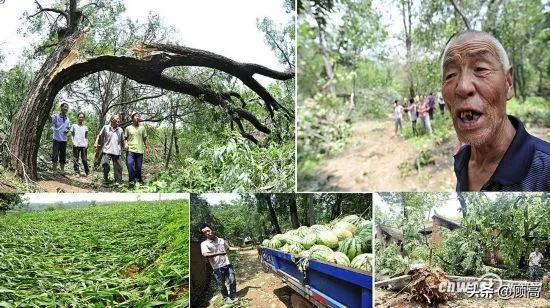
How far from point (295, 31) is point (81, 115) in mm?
1983

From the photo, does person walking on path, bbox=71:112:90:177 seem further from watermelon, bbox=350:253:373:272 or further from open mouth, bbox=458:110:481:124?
open mouth, bbox=458:110:481:124

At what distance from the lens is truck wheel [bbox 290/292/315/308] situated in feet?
15.8

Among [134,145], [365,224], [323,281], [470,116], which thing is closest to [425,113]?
[470,116]

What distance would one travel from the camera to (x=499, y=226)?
15.8ft

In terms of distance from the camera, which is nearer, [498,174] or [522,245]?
[498,174]

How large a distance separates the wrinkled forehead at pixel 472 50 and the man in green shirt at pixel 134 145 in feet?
8.38

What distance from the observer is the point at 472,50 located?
4.34m

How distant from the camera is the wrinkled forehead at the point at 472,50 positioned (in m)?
4.30

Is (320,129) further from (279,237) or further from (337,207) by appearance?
(279,237)

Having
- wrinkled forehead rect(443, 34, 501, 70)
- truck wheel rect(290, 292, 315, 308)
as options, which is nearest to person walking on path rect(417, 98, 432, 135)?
wrinkled forehead rect(443, 34, 501, 70)

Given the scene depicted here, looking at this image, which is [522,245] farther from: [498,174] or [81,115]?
[81,115]

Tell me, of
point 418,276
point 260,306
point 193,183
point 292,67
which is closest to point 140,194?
point 193,183

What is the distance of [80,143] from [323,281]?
2.31 meters

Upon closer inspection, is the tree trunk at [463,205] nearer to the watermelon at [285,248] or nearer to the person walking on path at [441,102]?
the person walking on path at [441,102]
